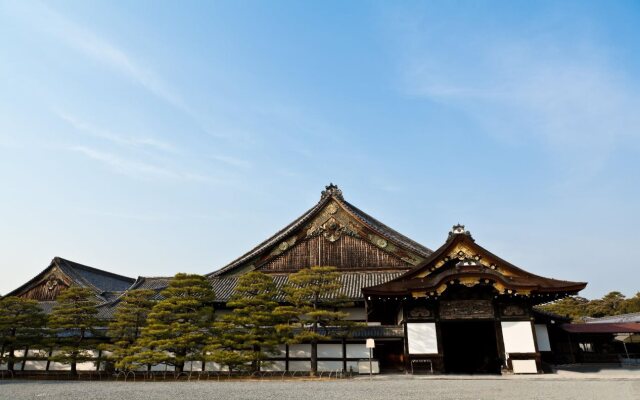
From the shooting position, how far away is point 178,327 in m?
19.8

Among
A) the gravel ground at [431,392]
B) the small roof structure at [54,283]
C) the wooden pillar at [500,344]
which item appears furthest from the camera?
the small roof structure at [54,283]

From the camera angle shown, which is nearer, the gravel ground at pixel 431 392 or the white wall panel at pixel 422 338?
the gravel ground at pixel 431 392

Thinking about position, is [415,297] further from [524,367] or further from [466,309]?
[524,367]

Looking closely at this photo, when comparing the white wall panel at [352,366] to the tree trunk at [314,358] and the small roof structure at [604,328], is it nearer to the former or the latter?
the tree trunk at [314,358]

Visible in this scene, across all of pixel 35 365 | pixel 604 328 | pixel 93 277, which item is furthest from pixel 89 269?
pixel 604 328

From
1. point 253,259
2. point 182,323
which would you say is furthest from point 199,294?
point 253,259

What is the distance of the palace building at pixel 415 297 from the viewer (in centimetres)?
1845

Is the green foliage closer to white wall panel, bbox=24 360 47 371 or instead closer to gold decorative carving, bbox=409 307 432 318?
gold decorative carving, bbox=409 307 432 318

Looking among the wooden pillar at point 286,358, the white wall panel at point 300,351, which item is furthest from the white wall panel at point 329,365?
the wooden pillar at point 286,358

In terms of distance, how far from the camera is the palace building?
727 inches

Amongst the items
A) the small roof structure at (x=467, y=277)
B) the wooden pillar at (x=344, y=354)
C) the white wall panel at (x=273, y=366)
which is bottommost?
the white wall panel at (x=273, y=366)

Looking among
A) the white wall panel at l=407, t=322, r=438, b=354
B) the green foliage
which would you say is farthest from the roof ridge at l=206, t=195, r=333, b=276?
the green foliage

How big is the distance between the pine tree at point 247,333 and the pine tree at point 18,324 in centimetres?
1161

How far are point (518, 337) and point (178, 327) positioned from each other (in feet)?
51.7
